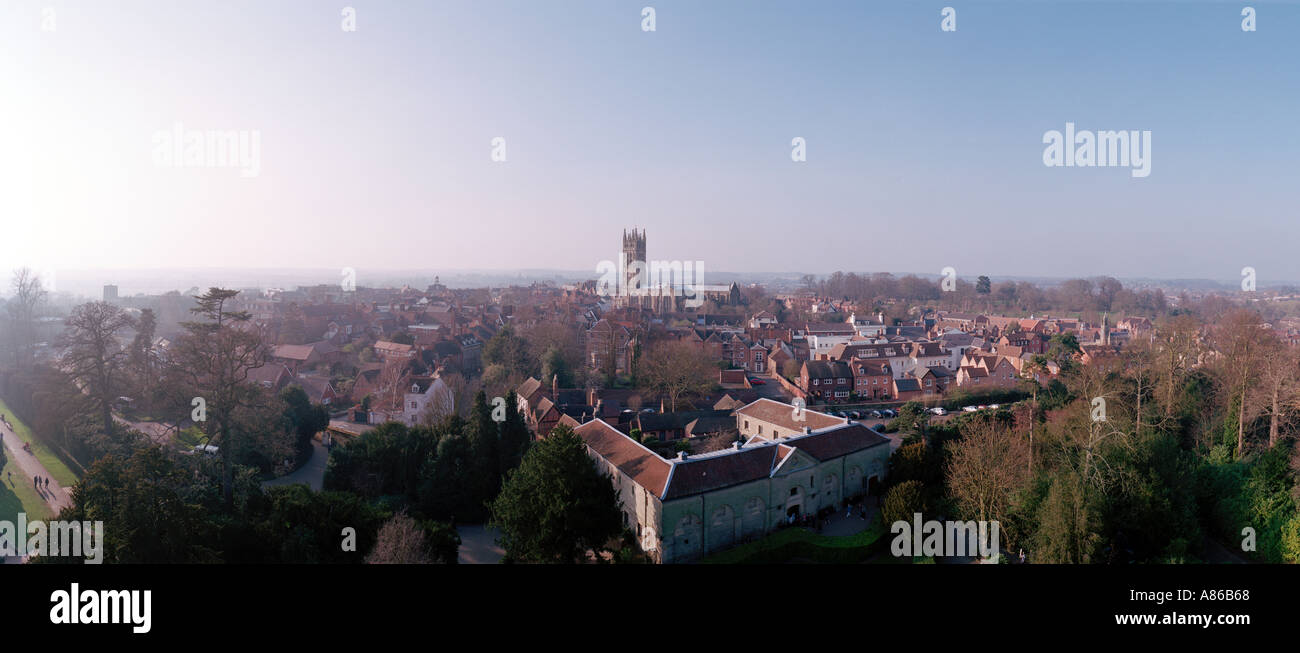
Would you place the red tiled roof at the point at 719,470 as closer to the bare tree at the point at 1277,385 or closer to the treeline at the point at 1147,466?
the treeline at the point at 1147,466

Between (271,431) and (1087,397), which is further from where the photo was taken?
(1087,397)

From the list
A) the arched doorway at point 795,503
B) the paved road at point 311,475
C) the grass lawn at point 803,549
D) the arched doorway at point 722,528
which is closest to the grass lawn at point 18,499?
the paved road at point 311,475

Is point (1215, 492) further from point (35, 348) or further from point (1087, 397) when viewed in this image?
point (35, 348)

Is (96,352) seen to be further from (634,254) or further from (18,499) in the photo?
(634,254)

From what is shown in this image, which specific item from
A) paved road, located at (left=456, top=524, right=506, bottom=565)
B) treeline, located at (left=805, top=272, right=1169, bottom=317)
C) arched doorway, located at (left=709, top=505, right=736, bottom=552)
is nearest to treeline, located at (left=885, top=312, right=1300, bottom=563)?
arched doorway, located at (left=709, top=505, right=736, bottom=552)
